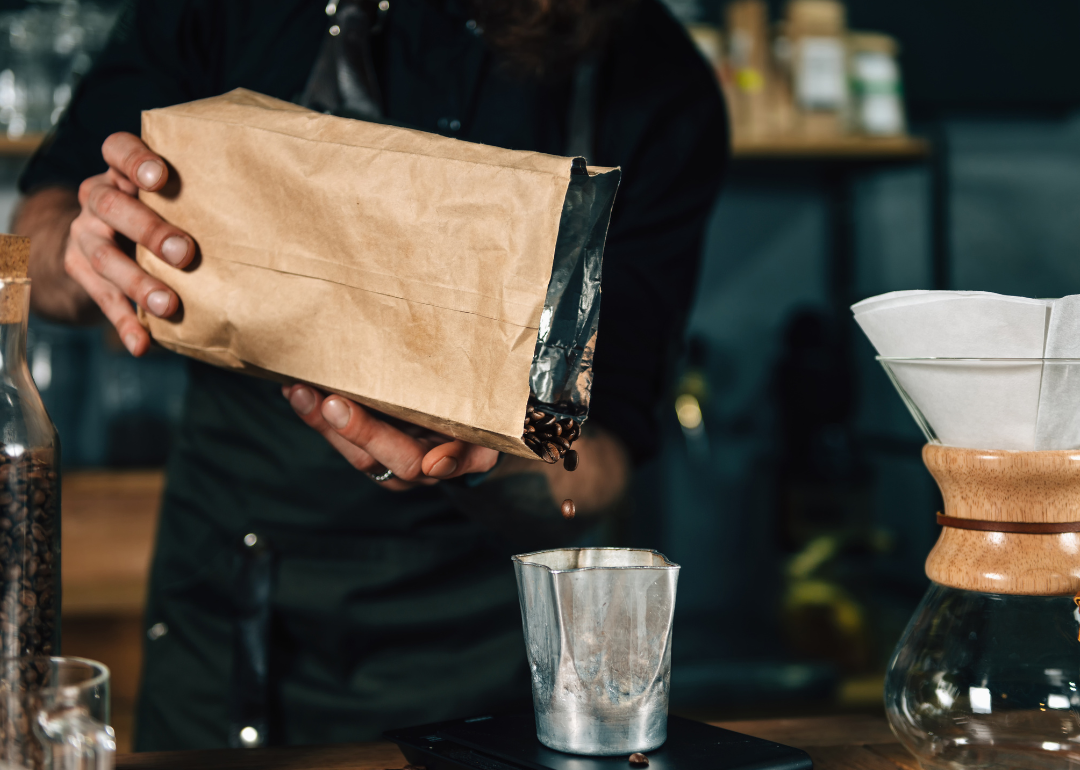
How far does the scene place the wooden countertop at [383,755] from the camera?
640 millimetres

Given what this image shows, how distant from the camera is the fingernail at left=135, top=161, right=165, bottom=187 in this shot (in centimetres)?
71

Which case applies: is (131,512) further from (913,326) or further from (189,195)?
(913,326)

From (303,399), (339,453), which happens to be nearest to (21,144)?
(339,453)

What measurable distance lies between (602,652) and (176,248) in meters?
0.42

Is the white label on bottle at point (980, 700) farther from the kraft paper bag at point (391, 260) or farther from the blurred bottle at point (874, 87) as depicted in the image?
the blurred bottle at point (874, 87)

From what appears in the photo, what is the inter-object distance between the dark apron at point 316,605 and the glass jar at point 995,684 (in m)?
0.56

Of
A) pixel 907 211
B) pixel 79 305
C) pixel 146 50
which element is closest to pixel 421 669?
pixel 79 305

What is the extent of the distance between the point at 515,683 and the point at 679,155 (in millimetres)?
642

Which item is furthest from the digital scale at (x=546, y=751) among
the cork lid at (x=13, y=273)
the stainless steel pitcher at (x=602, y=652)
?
the cork lid at (x=13, y=273)

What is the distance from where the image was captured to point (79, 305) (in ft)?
3.58

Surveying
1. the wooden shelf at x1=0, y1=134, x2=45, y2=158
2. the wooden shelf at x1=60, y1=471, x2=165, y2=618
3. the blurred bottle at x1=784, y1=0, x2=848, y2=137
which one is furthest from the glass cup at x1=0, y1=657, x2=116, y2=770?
the blurred bottle at x1=784, y1=0, x2=848, y2=137

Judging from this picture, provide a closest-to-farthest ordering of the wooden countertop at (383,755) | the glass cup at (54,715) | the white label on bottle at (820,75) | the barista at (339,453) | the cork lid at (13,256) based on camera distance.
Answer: the glass cup at (54,715) < the cork lid at (13,256) < the wooden countertop at (383,755) < the barista at (339,453) < the white label on bottle at (820,75)

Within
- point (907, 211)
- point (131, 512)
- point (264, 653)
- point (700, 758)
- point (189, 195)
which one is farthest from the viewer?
point (907, 211)

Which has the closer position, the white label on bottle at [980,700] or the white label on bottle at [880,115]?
the white label on bottle at [980,700]
